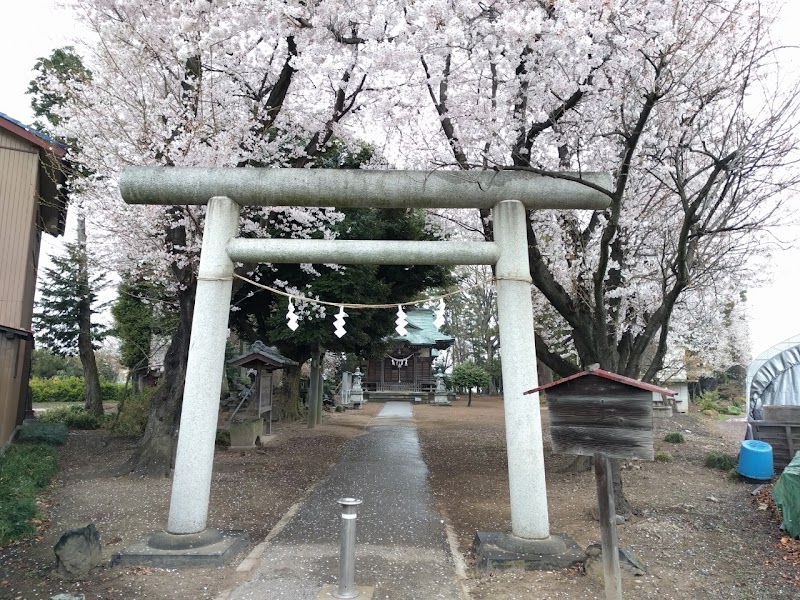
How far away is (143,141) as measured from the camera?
8.95 meters

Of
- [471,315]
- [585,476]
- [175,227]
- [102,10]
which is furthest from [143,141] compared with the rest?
[471,315]

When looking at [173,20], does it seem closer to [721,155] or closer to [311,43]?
[311,43]

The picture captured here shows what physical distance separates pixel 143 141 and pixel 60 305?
63.8 feet

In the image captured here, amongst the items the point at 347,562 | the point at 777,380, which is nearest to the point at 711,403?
the point at 777,380

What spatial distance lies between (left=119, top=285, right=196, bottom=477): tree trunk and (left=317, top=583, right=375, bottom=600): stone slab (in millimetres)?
5720

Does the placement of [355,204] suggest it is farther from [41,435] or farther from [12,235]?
[41,435]

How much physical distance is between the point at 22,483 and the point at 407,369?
2824cm

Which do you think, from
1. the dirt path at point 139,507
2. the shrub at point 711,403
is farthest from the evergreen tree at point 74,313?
the shrub at point 711,403

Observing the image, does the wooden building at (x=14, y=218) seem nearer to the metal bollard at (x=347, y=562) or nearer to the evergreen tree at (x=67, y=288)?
the evergreen tree at (x=67, y=288)

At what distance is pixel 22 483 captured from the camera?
7996mm

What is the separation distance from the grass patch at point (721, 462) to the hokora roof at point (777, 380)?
1.91 m

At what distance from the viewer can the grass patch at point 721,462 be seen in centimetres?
1098

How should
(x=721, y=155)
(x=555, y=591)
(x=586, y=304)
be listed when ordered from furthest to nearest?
(x=586, y=304), (x=721, y=155), (x=555, y=591)

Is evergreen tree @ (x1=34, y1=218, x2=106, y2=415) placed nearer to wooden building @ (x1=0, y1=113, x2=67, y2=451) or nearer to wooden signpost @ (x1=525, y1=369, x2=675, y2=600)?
wooden building @ (x1=0, y1=113, x2=67, y2=451)
